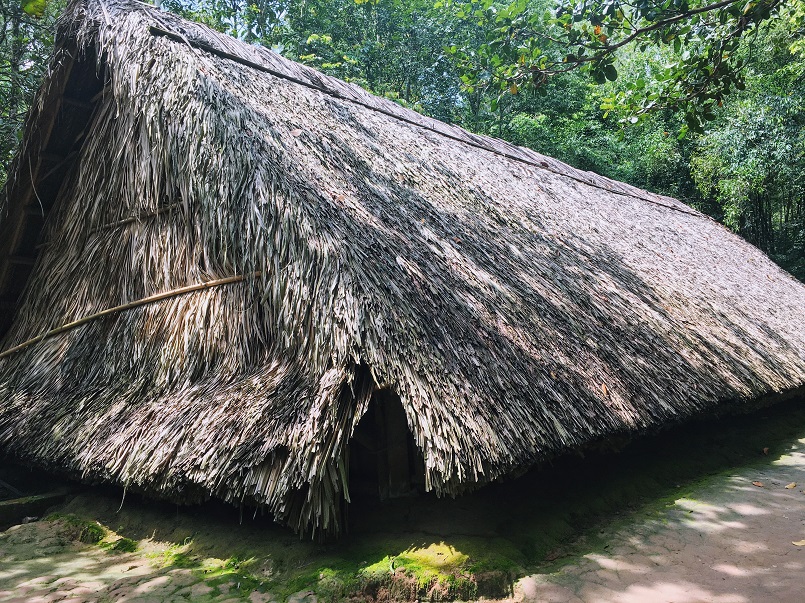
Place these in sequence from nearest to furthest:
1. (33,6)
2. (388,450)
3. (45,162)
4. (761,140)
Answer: (33,6) → (388,450) → (45,162) → (761,140)

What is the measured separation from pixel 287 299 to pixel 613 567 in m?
2.17

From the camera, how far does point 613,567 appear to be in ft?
9.82

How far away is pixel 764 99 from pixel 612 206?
7670 millimetres

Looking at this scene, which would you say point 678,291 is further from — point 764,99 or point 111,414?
point 764,99

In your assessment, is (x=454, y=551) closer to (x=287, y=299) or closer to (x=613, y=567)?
(x=613, y=567)

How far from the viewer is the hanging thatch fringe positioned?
362 centimetres

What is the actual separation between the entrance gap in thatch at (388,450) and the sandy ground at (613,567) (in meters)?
0.69

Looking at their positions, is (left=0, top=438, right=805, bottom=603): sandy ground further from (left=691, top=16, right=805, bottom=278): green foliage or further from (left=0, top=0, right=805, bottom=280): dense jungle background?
(left=691, top=16, right=805, bottom=278): green foliage

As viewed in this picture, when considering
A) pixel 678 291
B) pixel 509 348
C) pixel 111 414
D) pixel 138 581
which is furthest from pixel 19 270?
pixel 678 291

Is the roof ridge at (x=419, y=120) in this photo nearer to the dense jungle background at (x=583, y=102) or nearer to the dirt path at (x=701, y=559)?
the dense jungle background at (x=583, y=102)

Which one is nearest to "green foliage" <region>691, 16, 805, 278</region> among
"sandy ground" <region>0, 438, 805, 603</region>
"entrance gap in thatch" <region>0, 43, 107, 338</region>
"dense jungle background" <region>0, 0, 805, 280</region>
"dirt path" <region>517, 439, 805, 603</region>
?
"dense jungle background" <region>0, 0, 805, 280</region>

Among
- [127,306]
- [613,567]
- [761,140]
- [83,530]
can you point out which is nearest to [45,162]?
[127,306]

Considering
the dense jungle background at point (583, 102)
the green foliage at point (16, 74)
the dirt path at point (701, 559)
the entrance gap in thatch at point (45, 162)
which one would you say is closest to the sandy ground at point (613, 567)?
the dirt path at point (701, 559)

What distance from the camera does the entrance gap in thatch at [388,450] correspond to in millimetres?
3131
